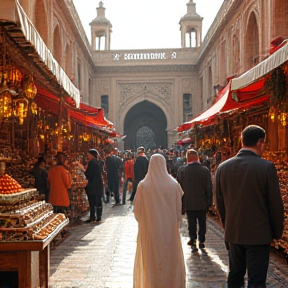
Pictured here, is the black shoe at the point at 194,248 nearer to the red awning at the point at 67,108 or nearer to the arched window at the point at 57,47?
the red awning at the point at 67,108

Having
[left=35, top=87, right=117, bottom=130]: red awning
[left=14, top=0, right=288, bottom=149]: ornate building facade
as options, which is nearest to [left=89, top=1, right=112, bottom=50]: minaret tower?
[left=14, top=0, right=288, bottom=149]: ornate building facade

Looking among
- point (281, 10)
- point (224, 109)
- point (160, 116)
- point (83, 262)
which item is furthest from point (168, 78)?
point (83, 262)

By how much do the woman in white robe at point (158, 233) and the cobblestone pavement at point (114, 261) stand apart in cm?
55

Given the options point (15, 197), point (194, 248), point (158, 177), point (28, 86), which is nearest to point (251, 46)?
point (194, 248)

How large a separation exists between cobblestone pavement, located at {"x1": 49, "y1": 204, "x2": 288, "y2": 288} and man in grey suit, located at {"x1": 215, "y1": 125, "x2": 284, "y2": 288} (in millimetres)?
1481

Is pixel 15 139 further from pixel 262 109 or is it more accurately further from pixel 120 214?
pixel 262 109

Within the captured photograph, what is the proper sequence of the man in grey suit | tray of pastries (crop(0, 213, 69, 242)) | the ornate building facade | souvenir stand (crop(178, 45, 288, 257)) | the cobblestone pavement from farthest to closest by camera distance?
the ornate building facade < souvenir stand (crop(178, 45, 288, 257)) < the cobblestone pavement < tray of pastries (crop(0, 213, 69, 242)) < the man in grey suit

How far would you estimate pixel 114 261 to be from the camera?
598 centimetres

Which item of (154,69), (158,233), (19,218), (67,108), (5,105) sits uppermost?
(154,69)

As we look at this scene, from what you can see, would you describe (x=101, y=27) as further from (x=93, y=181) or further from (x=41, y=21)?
(x=93, y=181)

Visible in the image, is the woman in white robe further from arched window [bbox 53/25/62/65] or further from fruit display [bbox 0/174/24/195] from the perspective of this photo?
arched window [bbox 53/25/62/65]

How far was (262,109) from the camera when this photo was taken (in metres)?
9.70

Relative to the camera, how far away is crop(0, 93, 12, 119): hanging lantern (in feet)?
18.3

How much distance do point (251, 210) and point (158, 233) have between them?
1.22 metres
